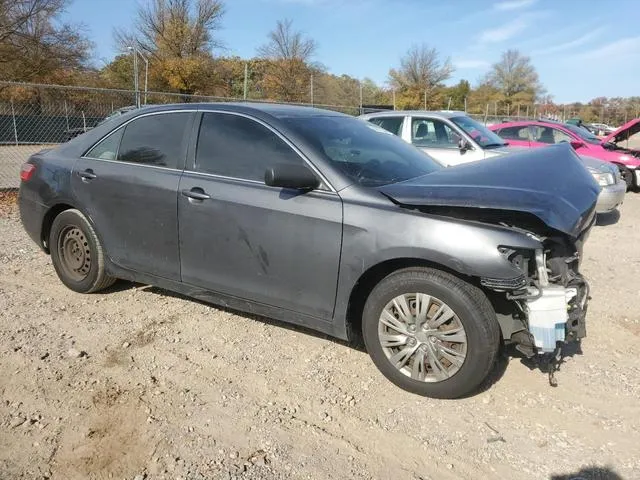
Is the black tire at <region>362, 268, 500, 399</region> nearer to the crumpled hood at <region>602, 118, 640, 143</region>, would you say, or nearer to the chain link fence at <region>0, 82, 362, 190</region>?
the crumpled hood at <region>602, 118, 640, 143</region>

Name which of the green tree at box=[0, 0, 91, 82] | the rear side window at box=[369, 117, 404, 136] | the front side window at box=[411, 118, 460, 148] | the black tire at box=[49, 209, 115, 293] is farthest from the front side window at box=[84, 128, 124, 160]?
the green tree at box=[0, 0, 91, 82]

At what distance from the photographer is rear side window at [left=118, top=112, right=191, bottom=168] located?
152 inches

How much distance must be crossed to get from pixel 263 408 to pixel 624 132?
11.3 m

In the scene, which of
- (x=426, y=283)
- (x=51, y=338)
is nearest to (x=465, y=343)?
(x=426, y=283)

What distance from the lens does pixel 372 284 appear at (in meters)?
3.20

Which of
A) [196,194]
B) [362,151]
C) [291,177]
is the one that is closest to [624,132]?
[362,151]

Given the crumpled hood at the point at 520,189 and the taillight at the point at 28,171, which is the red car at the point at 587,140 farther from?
the taillight at the point at 28,171

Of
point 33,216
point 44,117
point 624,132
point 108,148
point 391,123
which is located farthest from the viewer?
point 44,117

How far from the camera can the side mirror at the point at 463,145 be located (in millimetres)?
8262

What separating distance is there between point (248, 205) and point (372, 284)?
96 centimetres

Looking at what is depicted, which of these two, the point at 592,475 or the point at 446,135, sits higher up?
the point at 446,135

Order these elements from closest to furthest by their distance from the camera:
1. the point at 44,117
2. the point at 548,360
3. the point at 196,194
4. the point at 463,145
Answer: the point at 548,360
the point at 196,194
the point at 463,145
the point at 44,117

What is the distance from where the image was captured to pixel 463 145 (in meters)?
8.29

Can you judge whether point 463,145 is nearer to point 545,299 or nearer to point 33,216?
point 545,299
